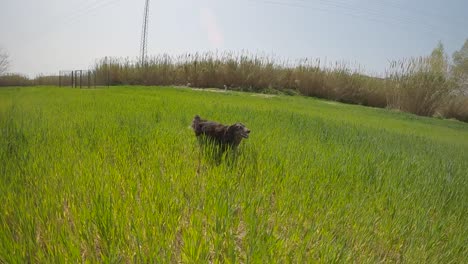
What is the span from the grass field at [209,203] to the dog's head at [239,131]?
173 millimetres

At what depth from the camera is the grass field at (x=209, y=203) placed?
1.13 meters

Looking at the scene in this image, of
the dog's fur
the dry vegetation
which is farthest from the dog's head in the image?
the dry vegetation

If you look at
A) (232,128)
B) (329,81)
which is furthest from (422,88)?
(232,128)

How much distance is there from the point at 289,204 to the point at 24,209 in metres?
1.38

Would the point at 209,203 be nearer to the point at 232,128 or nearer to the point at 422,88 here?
the point at 232,128

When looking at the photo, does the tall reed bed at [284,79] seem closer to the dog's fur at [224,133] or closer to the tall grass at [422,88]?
the tall grass at [422,88]

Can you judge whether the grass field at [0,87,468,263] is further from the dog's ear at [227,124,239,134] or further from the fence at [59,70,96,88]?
the fence at [59,70,96,88]

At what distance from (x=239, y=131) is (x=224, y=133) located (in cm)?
19

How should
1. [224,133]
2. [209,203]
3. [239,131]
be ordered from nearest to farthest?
[209,203], [239,131], [224,133]

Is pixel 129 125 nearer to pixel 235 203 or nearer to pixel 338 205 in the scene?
pixel 235 203

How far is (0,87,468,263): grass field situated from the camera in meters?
1.13

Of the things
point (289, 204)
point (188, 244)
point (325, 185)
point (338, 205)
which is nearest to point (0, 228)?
point (188, 244)

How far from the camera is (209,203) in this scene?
4.77 feet

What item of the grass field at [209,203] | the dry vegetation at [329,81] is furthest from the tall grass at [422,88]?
the grass field at [209,203]
